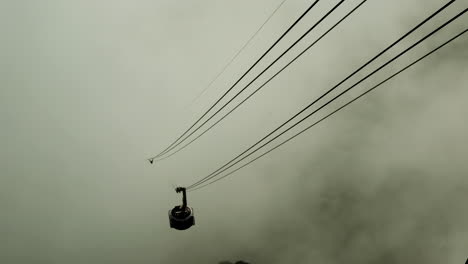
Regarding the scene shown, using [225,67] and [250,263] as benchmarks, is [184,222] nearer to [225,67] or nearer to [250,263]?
[225,67]

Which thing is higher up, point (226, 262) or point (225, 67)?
point (225, 67)

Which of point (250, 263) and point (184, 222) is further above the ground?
point (184, 222)

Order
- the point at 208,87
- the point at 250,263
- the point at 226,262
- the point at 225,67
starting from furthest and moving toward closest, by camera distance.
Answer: the point at 226,262
the point at 250,263
the point at 208,87
the point at 225,67

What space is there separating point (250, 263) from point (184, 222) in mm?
152854

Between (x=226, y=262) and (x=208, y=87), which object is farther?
(x=226, y=262)

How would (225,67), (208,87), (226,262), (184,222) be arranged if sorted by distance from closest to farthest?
(184,222) → (225,67) → (208,87) → (226,262)

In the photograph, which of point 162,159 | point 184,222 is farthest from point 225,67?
point 162,159

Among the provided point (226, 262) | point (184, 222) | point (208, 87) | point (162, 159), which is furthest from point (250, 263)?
point (184, 222)

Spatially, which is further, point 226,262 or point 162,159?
point 226,262

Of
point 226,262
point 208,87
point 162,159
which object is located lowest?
point 226,262

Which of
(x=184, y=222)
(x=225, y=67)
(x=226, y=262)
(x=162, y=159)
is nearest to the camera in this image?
(x=184, y=222)

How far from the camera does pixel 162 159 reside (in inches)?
2574

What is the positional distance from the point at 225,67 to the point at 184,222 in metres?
24.3

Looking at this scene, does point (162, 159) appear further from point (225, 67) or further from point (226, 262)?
point (226, 262)
